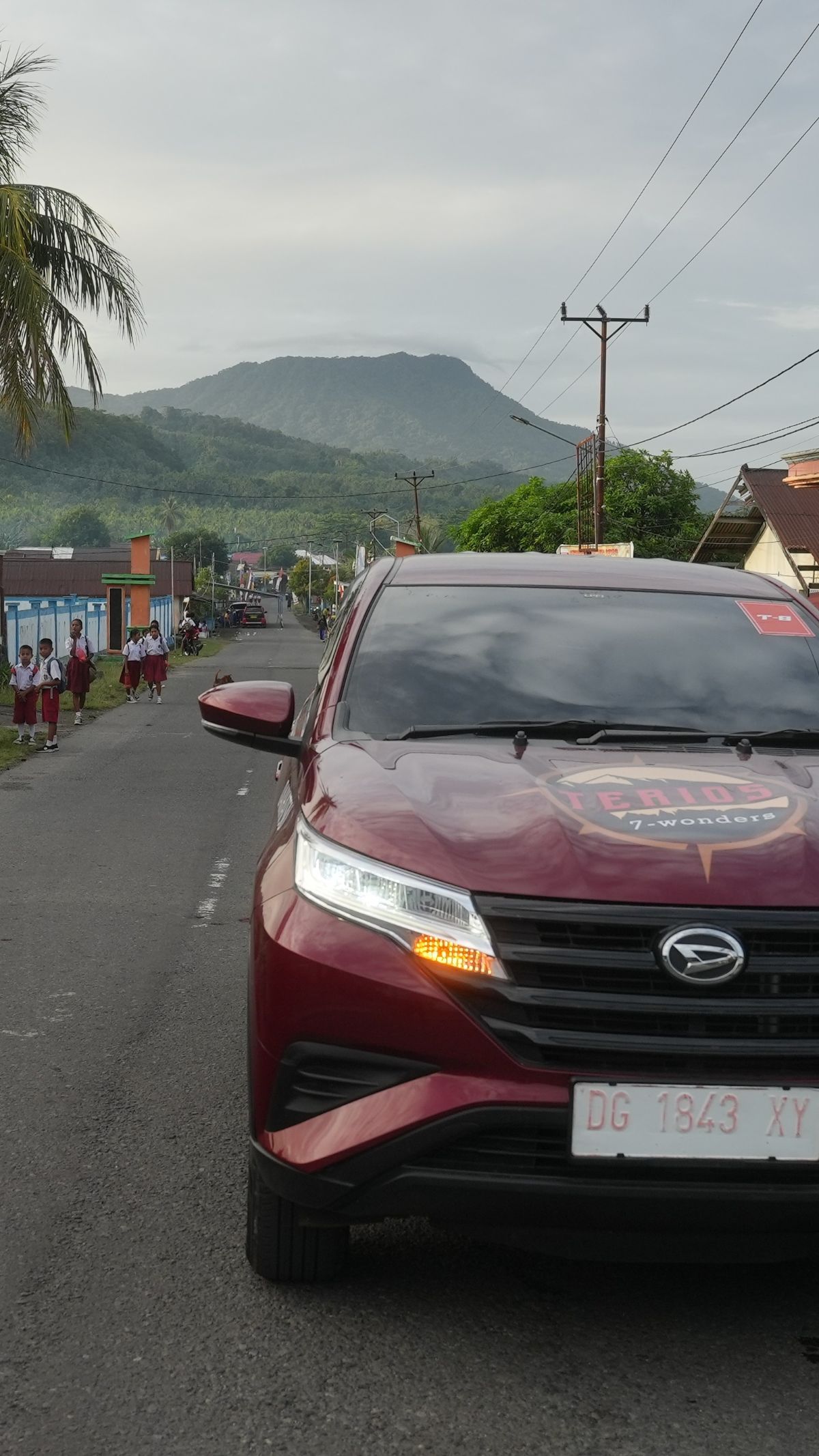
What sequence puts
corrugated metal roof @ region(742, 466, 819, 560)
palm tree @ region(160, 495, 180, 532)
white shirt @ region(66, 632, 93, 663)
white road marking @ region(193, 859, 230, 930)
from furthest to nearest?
palm tree @ region(160, 495, 180, 532) → corrugated metal roof @ region(742, 466, 819, 560) → white shirt @ region(66, 632, 93, 663) → white road marking @ region(193, 859, 230, 930)

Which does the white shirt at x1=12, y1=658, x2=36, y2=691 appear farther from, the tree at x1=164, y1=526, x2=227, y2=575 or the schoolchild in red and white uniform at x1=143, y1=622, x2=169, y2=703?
the tree at x1=164, y1=526, x2=227, y2=575

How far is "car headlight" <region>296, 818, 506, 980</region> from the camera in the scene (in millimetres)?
2904

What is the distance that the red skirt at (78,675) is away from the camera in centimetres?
2341

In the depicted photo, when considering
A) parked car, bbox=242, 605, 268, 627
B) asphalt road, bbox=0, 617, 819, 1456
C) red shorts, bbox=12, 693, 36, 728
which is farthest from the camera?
parked car, bbox=242, 605, 268, 627

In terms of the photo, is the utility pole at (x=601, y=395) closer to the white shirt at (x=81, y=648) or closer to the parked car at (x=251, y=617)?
the white shirt at (x=81, y=648)

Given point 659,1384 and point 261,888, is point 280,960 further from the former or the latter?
point 659,1384

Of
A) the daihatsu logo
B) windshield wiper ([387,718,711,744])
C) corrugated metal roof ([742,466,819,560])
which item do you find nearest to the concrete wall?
corrugated metal roof ([742,466,819,560])

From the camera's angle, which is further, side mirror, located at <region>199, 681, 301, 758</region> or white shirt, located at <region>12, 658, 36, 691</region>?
white shirt, located at <region>12, 658, 36, 691</region>

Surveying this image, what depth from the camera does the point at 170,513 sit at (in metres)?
194

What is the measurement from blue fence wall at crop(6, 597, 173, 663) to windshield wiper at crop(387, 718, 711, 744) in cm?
2451

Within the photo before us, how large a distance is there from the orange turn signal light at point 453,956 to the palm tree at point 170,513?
640 feet

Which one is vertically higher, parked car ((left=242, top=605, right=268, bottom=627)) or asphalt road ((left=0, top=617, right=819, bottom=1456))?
asphalt road ((left=0, top=617, right=819, bottom=1456))

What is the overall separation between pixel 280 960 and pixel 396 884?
0.95ft

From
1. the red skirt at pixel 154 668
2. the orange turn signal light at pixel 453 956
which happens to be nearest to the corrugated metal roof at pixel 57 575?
the red skirt at pixel 154 668
